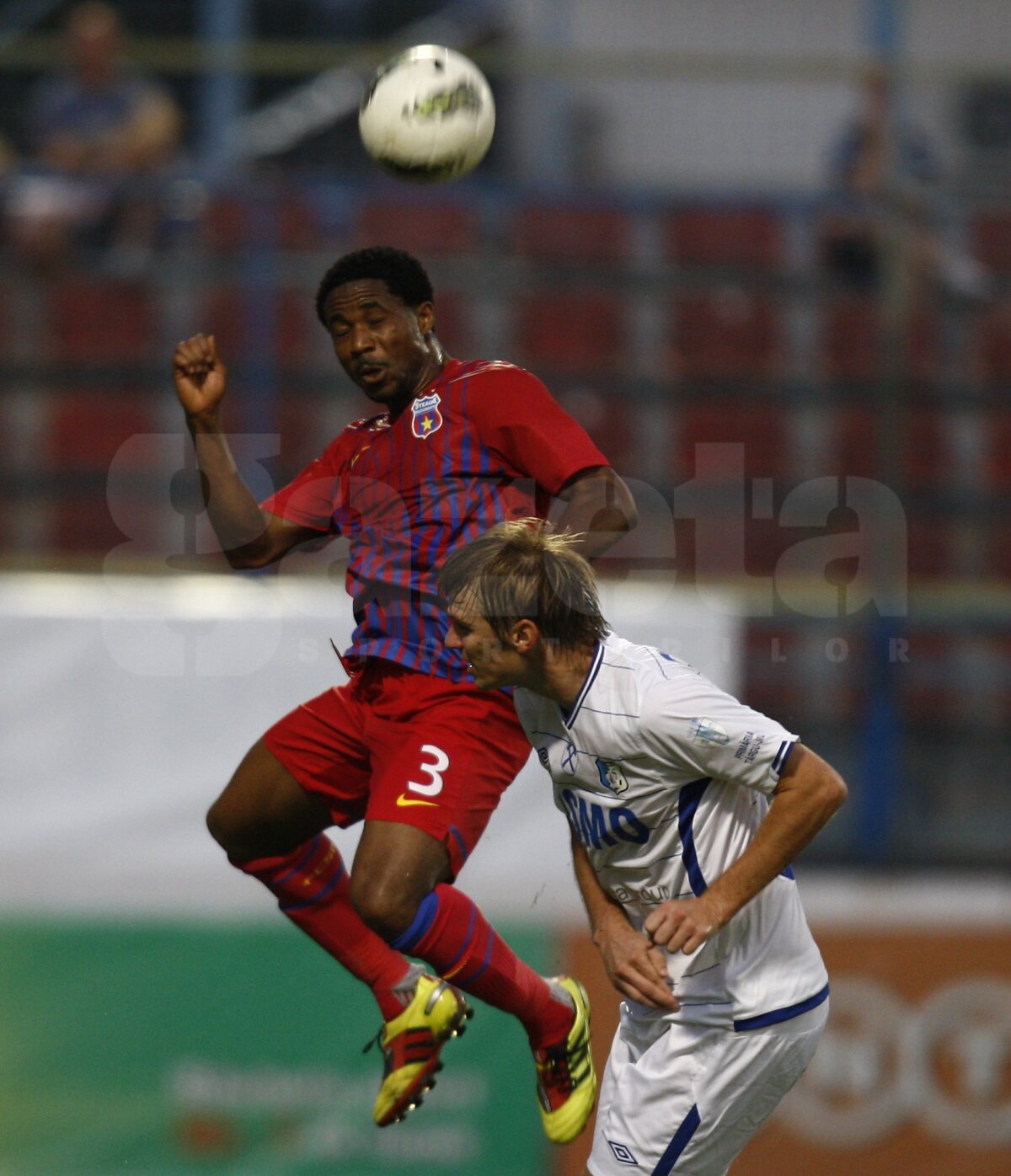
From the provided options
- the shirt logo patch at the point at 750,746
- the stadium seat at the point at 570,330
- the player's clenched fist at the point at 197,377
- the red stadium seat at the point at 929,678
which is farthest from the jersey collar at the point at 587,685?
the stadium seat at the point at 570,330

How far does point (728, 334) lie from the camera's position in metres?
8.93

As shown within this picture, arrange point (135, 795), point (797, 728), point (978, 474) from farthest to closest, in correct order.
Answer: point (978, 474)
point (797, 728)
point (135, 795)

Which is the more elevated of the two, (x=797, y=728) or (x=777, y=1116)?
(x=797, y=728)

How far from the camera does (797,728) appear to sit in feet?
26.2

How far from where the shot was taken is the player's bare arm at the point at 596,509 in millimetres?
4094

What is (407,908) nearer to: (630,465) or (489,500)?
(489,500)

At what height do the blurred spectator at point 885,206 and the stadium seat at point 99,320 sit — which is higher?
Answer: the blurred spectator at point 885,206

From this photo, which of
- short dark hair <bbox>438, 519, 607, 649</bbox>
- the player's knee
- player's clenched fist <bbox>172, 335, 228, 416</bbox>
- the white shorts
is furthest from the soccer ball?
the white shorts

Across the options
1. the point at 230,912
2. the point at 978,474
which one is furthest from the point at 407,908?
the point at 978,474

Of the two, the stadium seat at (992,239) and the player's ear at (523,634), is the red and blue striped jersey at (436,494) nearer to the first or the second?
the player's ear at (523,634)

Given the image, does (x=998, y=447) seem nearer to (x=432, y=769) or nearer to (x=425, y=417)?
(x=425, y=417)

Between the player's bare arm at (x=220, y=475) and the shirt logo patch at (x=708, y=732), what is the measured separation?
58.3 inches

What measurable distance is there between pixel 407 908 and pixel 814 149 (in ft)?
20.6

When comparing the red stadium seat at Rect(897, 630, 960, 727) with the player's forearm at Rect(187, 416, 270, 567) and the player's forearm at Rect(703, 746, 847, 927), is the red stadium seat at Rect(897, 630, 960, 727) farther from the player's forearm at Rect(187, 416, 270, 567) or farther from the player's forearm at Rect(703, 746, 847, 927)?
the player's forearm at Rect(703, 746, 847, 927)
